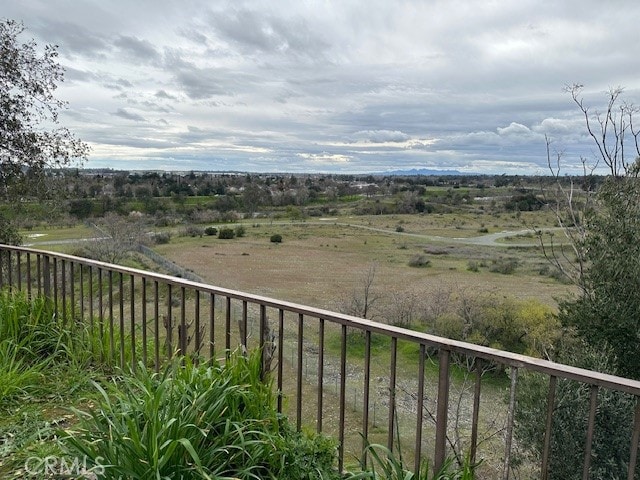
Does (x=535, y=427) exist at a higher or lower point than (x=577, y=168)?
lower

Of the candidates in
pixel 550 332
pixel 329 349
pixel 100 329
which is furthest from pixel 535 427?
pixel 329 349

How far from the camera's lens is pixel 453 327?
17.8 metres

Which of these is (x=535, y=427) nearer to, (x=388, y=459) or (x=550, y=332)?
(x=388, y=459)

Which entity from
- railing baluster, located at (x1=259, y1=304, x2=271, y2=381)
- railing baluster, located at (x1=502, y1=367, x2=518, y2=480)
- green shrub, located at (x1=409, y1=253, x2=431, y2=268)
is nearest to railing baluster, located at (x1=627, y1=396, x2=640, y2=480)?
railing baluster, located at (x1=502, y1=367, x2=518, y2=480)

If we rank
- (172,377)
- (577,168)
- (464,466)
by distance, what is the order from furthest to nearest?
1. (577,168)
2. (172,377)
3. (464,466)

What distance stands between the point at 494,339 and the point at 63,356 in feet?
52.3

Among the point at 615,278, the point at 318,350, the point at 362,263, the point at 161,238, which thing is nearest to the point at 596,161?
the point at 615,278

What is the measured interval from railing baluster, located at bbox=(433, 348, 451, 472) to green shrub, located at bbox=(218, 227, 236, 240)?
4172 centimetres

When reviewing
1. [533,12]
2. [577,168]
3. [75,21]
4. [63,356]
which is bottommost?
[63,356]

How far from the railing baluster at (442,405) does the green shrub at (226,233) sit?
41.7 m

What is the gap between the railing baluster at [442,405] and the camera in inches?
71.3

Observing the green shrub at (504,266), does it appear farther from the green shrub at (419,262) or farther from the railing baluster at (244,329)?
the railing baluster at (244,329)

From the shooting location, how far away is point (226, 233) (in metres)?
43.2

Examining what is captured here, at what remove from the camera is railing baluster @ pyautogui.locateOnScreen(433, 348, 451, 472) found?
181 cm
